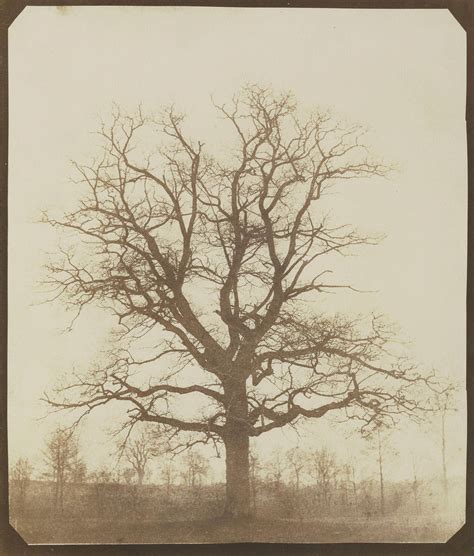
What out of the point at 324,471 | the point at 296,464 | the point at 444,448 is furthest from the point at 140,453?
the point at 444,448

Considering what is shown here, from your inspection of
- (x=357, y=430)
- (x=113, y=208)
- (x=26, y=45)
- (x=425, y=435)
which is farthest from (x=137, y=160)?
(x=425, y=435)

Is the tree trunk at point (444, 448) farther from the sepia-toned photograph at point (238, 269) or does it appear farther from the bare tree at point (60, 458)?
the bare tree at point (60, 458)

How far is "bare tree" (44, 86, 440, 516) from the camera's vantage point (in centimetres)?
681

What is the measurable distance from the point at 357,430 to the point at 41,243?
338 cm

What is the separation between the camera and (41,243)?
6887mm

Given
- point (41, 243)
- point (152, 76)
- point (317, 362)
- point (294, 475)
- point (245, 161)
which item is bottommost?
point (294, 475)

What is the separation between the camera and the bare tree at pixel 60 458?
675 centimetres

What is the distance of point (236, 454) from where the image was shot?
677cm

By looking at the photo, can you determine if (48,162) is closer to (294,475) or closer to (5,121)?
(5,121)

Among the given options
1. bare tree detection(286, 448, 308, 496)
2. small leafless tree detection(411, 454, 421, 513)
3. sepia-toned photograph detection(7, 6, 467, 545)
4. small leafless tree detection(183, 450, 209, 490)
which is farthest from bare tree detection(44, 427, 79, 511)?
small leafless tree detection(411, 454, 421, 513)

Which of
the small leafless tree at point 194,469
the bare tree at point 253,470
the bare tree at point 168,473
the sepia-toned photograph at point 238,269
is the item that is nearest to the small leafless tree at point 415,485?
the sepia-toned photograph at point 238,269

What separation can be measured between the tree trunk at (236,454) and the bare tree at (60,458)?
4.59ft

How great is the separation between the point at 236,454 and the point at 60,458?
1.60 metres

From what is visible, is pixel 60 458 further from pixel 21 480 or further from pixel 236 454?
pixel 236 454
